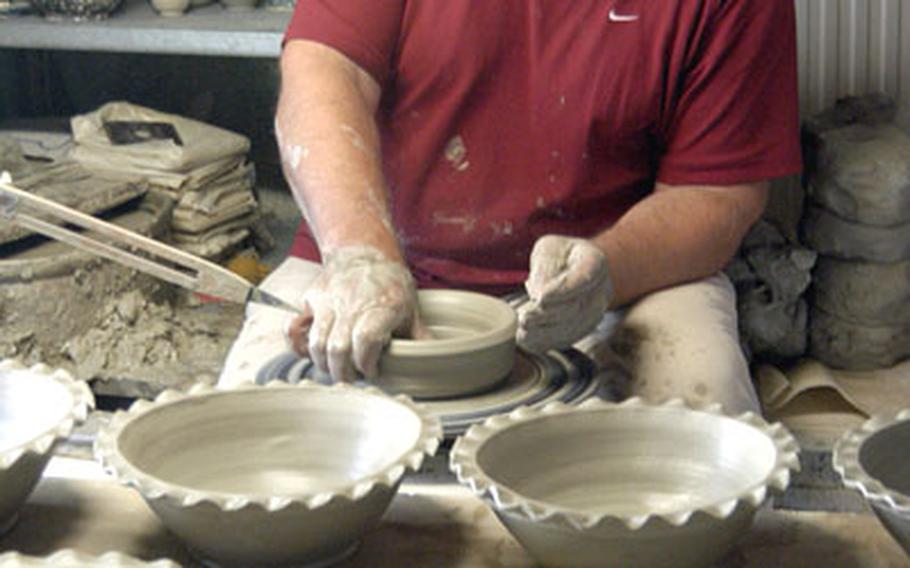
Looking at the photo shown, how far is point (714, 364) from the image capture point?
77.5 inches

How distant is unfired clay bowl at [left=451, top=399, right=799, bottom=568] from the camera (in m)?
1.03

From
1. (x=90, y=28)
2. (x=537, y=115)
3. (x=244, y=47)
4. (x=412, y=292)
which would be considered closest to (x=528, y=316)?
(x=412, y=292)

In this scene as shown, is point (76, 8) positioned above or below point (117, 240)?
below

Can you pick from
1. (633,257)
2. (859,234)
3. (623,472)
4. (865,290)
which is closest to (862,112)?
(859,234)

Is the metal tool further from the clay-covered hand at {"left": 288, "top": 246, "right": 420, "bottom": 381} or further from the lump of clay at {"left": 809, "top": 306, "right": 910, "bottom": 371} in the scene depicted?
the lump of clay at {"left": 809, "top": 306, "right": 910, "bottom": 371}

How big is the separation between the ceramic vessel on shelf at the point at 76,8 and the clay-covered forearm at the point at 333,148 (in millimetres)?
1561

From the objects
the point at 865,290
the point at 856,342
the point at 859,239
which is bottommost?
the point at 856,342

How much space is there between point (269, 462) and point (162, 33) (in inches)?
97.1

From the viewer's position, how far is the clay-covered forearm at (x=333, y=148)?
1.95 metres

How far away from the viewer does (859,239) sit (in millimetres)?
2986

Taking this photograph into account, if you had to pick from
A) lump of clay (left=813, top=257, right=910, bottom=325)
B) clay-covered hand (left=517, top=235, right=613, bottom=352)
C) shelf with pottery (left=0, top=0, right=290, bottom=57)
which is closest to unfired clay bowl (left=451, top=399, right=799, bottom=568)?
clay-covered hand (left=517, top=235, right=613, bottom=352)

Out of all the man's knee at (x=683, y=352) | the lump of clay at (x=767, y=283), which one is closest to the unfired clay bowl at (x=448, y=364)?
the man's knee at (x=683, y=352)

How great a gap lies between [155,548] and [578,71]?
A: 1.27 meters

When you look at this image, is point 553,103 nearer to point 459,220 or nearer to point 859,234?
point 459,220
